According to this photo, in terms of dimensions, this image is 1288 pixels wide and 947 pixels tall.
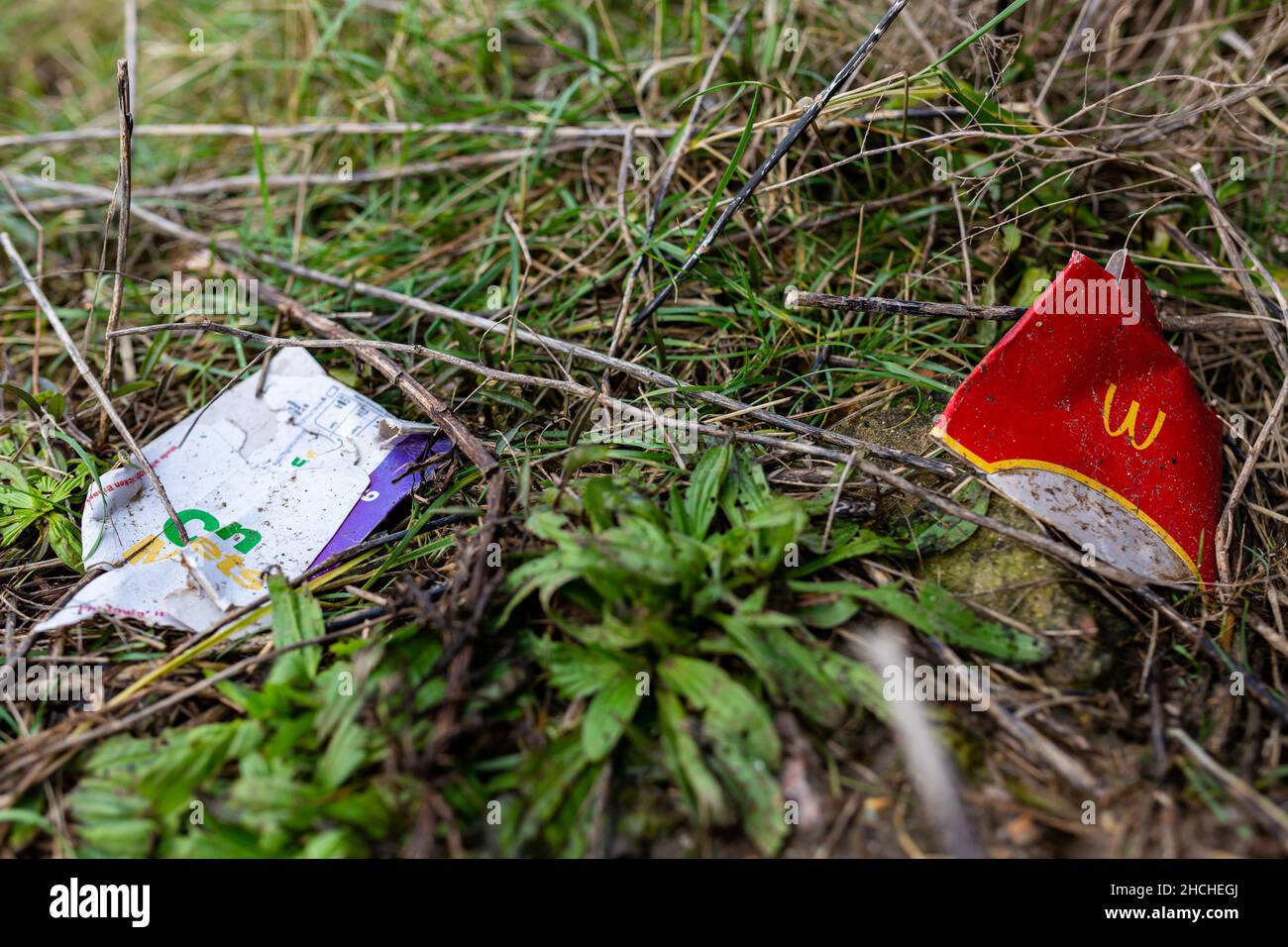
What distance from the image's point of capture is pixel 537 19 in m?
2.79

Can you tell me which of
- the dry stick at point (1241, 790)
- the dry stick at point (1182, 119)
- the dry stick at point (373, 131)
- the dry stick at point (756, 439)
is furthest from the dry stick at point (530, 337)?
the dry stick at point (1182, 119)

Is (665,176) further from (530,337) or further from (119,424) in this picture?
(119,424)

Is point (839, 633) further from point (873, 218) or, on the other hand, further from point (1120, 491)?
point (873, 218)

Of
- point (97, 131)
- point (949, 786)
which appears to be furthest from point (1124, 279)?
point (97, 131)

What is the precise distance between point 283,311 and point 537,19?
138 cm

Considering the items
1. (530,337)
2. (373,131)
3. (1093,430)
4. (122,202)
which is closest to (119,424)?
(122,202)

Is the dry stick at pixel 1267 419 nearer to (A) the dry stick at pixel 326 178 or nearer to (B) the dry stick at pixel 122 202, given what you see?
(A) the dry stick at pixel 326 178

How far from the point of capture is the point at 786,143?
1.76 metres

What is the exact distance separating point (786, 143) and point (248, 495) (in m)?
1.36

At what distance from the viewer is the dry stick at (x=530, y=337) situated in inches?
65.2

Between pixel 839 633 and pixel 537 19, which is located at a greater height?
pixel 537 19

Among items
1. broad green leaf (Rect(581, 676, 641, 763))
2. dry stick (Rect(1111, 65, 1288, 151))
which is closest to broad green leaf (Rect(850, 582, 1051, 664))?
broad green leaf (Rect(581, 676, 641, 763))
